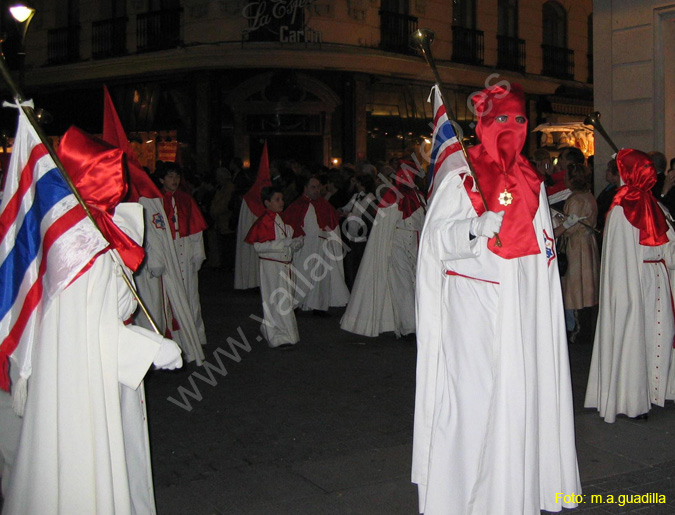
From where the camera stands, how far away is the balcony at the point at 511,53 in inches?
1053

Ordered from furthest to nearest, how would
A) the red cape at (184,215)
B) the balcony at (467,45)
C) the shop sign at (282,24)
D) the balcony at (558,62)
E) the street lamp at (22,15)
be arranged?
the balcony at (558,62)
the balcony at (467,45)
the shop sign at (282,24)
the red cape at (184,215)
the street lamp at (22,15)

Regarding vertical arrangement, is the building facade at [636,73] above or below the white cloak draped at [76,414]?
above

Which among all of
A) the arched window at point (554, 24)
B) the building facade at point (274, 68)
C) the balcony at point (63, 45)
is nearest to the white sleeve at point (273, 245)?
the building facade at point (274, 68)

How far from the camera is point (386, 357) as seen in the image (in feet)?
29.9

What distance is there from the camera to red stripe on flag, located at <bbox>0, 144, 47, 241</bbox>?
3867 millimetres

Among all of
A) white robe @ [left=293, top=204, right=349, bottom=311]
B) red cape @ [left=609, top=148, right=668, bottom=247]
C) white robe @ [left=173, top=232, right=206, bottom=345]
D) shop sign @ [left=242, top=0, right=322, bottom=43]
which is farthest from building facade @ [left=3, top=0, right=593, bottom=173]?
red cape @ [left=609, top=148, right=668, bottom=247]

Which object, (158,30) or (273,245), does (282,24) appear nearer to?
(158,30)

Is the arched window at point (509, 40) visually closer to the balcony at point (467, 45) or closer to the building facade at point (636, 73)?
the balcony at point (467, 45)

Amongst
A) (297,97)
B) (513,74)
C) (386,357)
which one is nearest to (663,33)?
(386,357)

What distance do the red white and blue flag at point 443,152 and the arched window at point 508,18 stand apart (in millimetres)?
23205

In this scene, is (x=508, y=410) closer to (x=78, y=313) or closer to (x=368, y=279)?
(x=78, y=313)

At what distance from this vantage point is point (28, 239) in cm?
386

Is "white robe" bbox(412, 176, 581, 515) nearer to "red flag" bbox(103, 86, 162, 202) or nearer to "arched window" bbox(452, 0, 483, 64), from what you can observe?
"red flag" bbox(103, 86, 162, 202)

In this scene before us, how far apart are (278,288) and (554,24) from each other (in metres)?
22.4
